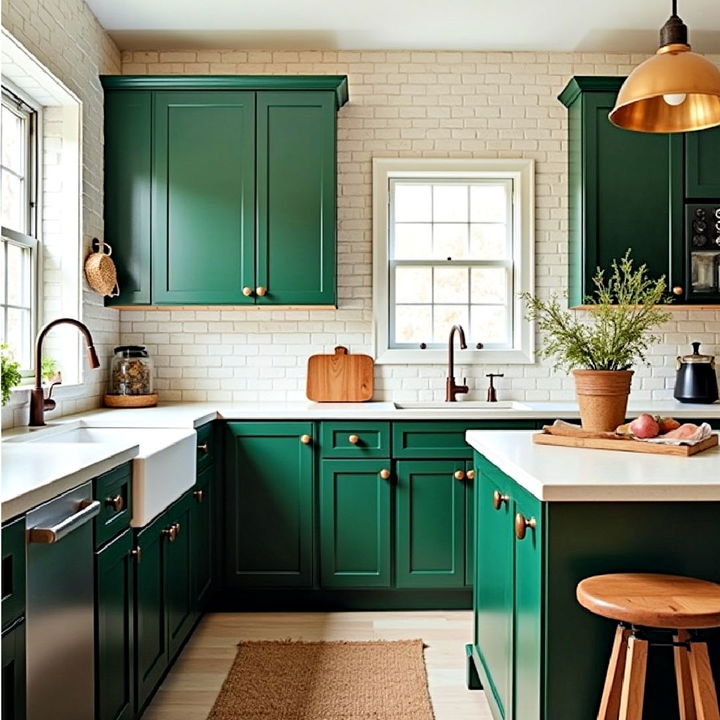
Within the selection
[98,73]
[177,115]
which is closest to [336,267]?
[177,115]

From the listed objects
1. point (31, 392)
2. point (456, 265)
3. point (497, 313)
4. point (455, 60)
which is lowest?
point (31, 392)

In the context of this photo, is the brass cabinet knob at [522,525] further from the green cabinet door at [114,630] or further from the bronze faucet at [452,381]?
the bronze faucet at [452,381]

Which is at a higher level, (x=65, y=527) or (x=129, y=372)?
(x=129, y=372)

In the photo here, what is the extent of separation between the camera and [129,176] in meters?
4.07

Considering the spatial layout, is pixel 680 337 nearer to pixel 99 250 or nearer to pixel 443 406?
pixel 443 406

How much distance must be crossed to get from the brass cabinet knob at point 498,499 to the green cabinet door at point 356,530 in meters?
1.44

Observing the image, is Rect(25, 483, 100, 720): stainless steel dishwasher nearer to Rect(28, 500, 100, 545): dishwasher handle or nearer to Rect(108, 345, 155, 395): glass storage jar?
Rect(28, 500, 100, 545): dishwasher handle

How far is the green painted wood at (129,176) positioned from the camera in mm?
4059

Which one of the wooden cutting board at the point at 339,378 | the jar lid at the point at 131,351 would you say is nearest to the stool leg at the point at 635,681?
the wooden cutting board at the point at 339,378

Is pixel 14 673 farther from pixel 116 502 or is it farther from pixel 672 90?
pixel 672 90

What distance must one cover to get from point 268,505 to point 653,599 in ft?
7.87

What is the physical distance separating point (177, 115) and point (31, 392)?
168 cm

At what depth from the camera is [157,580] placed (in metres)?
2.72

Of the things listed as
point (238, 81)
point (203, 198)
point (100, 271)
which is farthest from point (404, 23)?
point (100, 271)
